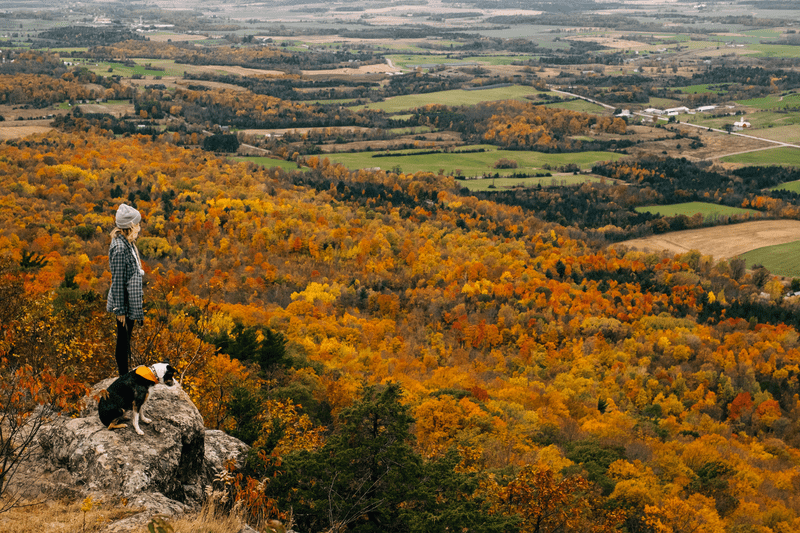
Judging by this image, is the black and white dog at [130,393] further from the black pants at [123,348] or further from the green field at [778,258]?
the green field at [778,258]

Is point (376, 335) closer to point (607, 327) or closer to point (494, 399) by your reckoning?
point (494, 399)

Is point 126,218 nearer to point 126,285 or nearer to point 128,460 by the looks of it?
point 126,285

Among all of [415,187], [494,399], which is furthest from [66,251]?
[415,187]

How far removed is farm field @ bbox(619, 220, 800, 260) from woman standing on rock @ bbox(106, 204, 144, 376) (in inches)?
5403

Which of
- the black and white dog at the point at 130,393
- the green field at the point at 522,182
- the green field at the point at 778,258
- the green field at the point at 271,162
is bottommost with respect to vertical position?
the green field at the point at 778,258

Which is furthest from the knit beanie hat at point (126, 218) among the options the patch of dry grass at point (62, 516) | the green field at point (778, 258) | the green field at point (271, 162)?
the green field at point (271, 162)

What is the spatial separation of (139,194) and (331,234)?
1375 inches

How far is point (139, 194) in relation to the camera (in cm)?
11462

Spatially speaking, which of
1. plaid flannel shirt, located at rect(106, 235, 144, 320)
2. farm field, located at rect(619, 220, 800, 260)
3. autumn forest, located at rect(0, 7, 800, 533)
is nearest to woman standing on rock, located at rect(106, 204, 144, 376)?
plaid flannel shirt, located at rect(106, 235, 144, 320)

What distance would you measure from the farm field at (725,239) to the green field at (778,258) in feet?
6.19

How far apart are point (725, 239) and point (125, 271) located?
15274 centimetres

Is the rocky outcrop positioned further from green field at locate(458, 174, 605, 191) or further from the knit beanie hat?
green field at locate(458, 174, 605, 191)

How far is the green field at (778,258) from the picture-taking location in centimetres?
12888

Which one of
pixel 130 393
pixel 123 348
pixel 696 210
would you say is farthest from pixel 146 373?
pixel 696 210
